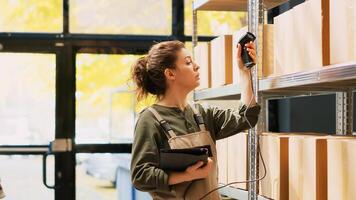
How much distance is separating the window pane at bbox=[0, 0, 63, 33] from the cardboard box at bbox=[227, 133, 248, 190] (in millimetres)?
2187

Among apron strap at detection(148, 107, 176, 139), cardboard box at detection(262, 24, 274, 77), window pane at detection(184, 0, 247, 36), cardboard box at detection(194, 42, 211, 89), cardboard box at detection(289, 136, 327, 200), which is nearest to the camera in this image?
cardboard box at detection(289, 136, 327, 200)

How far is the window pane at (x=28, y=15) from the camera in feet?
14.5

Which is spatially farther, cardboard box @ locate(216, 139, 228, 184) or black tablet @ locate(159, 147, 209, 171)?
cardboard box @ locate(216, 139, 228, 184)

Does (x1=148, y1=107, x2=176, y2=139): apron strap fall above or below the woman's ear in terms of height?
below

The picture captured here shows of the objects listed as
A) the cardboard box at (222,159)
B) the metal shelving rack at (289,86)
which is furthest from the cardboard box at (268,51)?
the cardboard box at (222,159)

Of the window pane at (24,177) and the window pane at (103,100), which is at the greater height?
the window pane at (103,100)

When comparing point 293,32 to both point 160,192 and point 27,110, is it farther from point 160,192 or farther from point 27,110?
point 27,110

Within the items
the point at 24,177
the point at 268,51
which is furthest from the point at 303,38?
the point at 24,177

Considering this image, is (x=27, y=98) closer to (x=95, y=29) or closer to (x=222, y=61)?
(x=95, y=29)

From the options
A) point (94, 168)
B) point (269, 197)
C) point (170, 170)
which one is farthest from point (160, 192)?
point (94, 168)

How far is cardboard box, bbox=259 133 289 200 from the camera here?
2.24m

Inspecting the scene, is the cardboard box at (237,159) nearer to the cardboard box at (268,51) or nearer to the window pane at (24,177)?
the cardboard box at (268,51)

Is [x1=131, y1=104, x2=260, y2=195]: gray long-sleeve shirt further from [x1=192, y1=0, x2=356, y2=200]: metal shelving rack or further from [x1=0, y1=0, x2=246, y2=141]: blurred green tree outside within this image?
[x1=0, y1=0, x2=246, y2=141]: blurred green tree outside

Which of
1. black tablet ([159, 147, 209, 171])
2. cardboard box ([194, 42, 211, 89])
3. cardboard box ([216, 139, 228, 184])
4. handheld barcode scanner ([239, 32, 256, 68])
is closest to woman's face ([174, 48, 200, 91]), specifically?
handheld barcode scanner ([239, 32, 256, 68])
